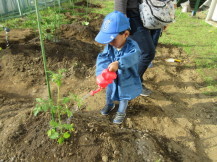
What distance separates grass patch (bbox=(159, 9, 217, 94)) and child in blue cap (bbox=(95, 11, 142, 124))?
5.67ft

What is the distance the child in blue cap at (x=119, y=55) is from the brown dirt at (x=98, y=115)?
457 millimetres

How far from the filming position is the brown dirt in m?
1.66

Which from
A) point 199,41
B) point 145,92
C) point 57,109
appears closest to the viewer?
point 57,109

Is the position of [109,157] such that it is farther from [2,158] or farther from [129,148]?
[2,158]

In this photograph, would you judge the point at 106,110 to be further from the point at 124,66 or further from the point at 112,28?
the point at 112,28

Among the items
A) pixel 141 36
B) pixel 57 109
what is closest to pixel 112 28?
pixel 141 36

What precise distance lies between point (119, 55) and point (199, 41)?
384 centimetres

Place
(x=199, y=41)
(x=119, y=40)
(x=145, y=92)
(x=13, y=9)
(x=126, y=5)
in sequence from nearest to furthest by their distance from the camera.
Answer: (x=119, y=40) → (x=126, y=5) → (x=145, y=92) → (x=199, y=41) → (x=13, y=9)

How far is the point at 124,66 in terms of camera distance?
169 cm

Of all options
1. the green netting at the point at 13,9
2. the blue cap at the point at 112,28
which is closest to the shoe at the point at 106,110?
the blue cap at the point at 112,28

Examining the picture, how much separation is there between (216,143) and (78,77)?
2.14m

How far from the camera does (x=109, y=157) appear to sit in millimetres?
1645

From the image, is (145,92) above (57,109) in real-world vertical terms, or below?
below

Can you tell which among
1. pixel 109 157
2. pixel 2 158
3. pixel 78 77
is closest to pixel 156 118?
pixel 109 157
